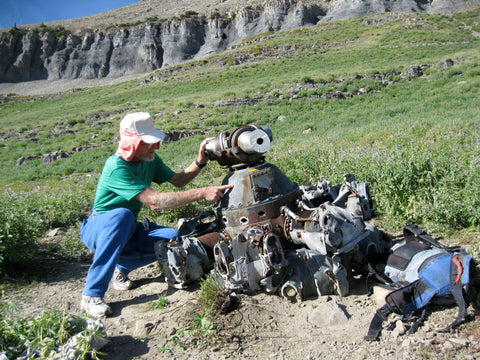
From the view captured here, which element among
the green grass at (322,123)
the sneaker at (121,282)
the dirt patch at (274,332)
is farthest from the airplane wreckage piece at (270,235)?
the green grass at (322,123)

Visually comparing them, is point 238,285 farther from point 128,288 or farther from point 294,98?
point 294,98

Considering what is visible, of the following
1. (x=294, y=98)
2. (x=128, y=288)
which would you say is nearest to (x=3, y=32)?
(x=294, y=98)

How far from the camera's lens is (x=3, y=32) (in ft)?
259

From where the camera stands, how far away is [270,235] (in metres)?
3.35

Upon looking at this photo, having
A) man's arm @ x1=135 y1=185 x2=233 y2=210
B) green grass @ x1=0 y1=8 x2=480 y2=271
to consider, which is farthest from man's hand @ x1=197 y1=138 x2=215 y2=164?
green grass @ x1=0 y1=8 x2=480 y2=271

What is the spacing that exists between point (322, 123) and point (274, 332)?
13882 millimetres

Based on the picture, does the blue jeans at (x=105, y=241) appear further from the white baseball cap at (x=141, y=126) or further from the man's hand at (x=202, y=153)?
the man's hand at (x=202, y=153)

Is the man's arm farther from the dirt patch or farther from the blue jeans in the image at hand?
the dirt patch

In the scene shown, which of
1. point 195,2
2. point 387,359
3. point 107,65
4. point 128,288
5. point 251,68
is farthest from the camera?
point 195,2

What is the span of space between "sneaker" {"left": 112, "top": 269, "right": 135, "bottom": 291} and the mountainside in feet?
243

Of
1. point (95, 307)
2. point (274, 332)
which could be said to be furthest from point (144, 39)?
point (274, 332)

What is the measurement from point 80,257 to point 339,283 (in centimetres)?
359

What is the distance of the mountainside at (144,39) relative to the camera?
7556 centimetres

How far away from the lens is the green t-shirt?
3758mm
